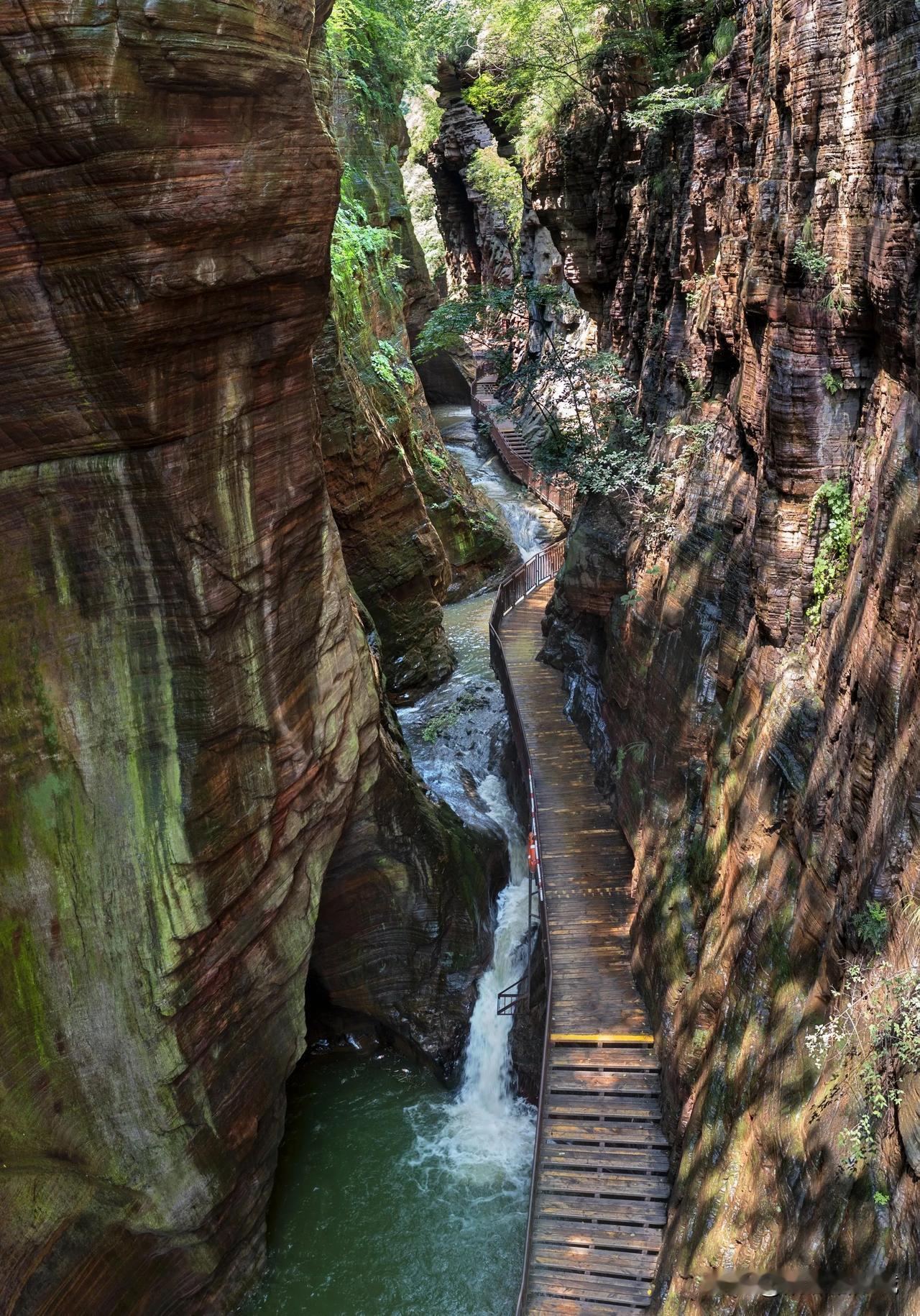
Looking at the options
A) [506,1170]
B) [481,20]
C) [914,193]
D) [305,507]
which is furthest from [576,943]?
[481,20]

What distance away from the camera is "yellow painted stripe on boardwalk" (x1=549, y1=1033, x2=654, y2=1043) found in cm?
1147

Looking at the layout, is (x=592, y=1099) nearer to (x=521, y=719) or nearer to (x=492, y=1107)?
(x=492, y=1107)

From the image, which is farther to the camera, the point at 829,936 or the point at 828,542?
the point at 828,542

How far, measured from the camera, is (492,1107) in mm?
13055

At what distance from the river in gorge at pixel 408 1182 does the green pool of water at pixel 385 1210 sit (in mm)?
15

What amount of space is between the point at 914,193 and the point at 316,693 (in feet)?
23.6

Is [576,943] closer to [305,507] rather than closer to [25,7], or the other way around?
[305,507]

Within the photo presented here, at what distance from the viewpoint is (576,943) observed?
12961 millimetres

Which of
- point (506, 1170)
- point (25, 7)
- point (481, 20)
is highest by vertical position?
point (481, 20)

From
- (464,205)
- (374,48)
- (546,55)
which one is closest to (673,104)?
(546,55)

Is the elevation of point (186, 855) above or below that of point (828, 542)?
below

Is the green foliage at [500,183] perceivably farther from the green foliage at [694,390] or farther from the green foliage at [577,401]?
the green foliage at [694,390]

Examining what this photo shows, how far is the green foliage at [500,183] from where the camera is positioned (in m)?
32.6

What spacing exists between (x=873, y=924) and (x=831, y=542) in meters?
3.78
